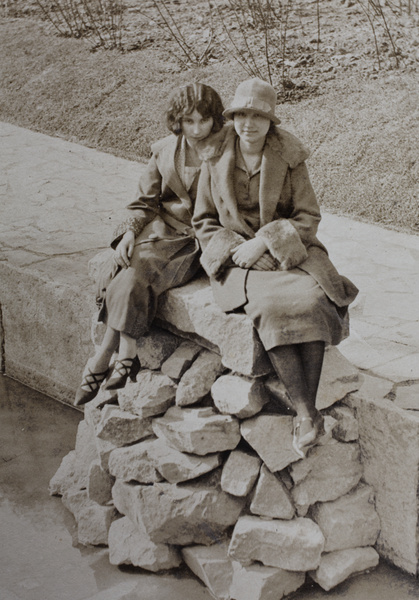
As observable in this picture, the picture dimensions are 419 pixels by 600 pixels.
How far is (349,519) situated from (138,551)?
95 cm

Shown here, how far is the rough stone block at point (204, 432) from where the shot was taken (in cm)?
337

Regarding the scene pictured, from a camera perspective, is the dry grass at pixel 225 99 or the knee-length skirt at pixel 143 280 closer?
the knee-length skirt at pixel 143 280

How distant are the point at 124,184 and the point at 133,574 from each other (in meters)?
4.04

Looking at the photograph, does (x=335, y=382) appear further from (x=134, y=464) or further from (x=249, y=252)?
(x=134, y=464)

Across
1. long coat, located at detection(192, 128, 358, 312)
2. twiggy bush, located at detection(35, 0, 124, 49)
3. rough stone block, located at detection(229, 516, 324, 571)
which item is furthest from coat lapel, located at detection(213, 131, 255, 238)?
twiggy bush, located at detection(35, 0, 124, 49)

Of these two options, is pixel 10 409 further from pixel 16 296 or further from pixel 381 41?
pixel 381 41

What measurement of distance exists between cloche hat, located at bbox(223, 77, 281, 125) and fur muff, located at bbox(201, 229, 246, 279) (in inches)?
19.8

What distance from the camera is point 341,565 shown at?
A: 334cm

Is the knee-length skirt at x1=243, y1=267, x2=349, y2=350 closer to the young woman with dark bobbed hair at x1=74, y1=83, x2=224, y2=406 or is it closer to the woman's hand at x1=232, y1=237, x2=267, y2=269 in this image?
the woman's hand at x1=232, y1=237, x2=267, y2=269

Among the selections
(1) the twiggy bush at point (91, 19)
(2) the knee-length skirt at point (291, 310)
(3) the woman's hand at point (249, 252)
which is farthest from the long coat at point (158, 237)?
(1) the twiggy bush at point (91, 19)

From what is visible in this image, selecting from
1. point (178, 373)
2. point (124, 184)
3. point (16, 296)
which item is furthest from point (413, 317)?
point (124, 184)

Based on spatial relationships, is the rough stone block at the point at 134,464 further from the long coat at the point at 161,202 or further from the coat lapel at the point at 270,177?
the coat lapel at the point at 270,177

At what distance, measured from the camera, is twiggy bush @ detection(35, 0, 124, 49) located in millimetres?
9648

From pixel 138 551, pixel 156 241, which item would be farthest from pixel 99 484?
pixel 156 241
